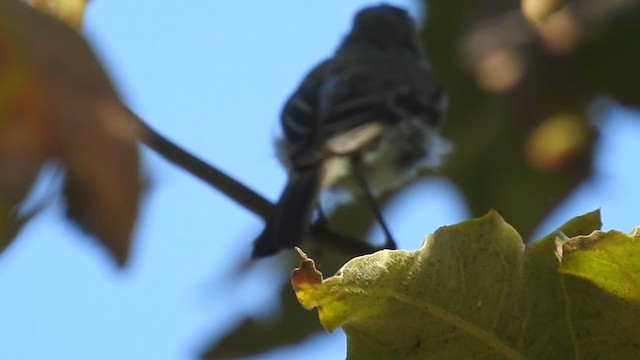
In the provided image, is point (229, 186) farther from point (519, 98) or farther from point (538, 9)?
point (538, 9)

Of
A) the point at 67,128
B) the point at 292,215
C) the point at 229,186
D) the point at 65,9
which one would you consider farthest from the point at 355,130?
the point at 67,128

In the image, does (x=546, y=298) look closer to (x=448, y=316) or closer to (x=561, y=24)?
(x=448, y=316)

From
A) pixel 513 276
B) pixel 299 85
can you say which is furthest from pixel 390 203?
pixel 299 85

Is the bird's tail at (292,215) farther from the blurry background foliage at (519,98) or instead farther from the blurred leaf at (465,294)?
the blurred leaf at (465,294)

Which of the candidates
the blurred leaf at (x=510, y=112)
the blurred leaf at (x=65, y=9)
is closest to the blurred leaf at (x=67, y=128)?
the blurred leaf at (x=65, y=9)

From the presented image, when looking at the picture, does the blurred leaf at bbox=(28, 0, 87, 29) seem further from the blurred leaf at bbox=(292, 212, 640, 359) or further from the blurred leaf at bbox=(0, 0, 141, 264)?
the blurred leaf at bbox=(292, 212, 640, 359)

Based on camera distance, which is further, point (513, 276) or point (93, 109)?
point (513, 276)
